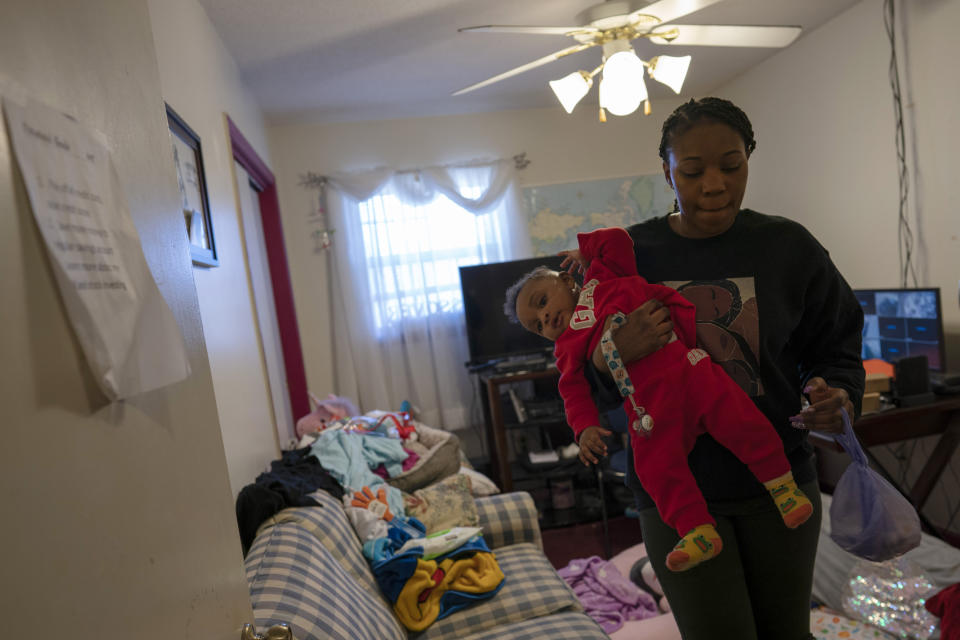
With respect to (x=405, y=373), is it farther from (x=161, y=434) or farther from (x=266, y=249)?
(x=161, y=434)

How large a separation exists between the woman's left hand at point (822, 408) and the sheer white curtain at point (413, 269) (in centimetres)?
327

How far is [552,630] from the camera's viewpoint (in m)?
A: 1.82

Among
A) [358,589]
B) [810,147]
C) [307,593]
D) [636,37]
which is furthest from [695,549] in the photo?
[810,147]

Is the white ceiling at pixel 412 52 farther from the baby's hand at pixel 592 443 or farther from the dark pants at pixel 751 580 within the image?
the dark pants at pixel 751 580

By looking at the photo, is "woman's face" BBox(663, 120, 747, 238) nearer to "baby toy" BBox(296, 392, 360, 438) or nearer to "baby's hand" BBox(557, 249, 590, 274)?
"baby's hand" BBox(557, 249, 590, 274)

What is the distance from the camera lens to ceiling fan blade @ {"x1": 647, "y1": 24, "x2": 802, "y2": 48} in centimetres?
225

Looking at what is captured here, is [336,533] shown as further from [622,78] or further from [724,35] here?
[724,35]

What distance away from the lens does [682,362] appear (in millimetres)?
1015

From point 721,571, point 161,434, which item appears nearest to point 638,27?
point 721,571

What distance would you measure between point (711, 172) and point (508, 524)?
1887 millimetres

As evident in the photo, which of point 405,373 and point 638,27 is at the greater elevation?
point 638,27

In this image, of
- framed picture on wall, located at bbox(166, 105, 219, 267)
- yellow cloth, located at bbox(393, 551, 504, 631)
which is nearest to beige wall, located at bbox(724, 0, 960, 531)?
yellow cloth, located at bbox(393, 551, 504, 631)

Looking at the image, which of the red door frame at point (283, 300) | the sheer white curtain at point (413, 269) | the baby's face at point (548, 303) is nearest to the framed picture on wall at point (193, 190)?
the baby's face at point (548, 303)

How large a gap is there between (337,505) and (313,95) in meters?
2.41
